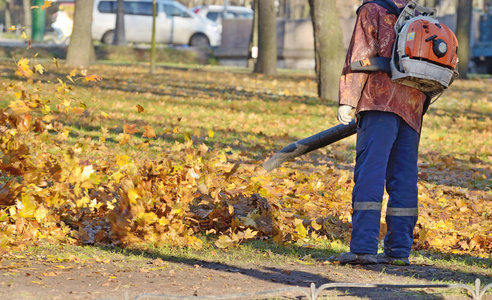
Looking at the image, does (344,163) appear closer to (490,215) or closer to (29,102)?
(490,215)

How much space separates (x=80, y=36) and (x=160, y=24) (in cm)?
1182

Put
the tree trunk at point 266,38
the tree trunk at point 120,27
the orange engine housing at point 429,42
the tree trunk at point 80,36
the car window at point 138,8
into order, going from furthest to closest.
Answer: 1. the car window at point 138,8
2. the tree trunk at point 120,27
3. the tree trunk at point 266,38
4. the tree trunk at point 80,36
5. the orange engine housing at point 429,42

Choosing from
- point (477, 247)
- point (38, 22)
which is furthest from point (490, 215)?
point (38, 22)

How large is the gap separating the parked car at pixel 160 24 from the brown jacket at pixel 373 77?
1084 inches

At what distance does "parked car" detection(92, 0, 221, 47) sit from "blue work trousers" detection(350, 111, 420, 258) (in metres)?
27.6

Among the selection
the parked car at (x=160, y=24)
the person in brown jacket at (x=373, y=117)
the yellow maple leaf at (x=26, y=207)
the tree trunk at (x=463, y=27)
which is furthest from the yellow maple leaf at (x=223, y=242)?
the parked car at (x=160, y=24)

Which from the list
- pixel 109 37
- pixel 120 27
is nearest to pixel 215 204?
pixel 120 27

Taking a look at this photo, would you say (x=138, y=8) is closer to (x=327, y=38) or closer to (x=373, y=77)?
(x=327, y=38)

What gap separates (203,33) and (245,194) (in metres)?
26.7

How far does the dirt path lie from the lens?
3.99m

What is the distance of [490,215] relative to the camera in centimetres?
673

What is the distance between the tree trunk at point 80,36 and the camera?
20422 mm

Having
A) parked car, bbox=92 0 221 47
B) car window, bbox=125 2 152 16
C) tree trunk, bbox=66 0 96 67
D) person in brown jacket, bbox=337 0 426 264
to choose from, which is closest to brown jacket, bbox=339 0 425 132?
person in brown jacket, bbox=337 0 426 264

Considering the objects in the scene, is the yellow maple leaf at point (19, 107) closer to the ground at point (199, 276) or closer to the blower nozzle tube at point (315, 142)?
the ground at point (199, 276)
